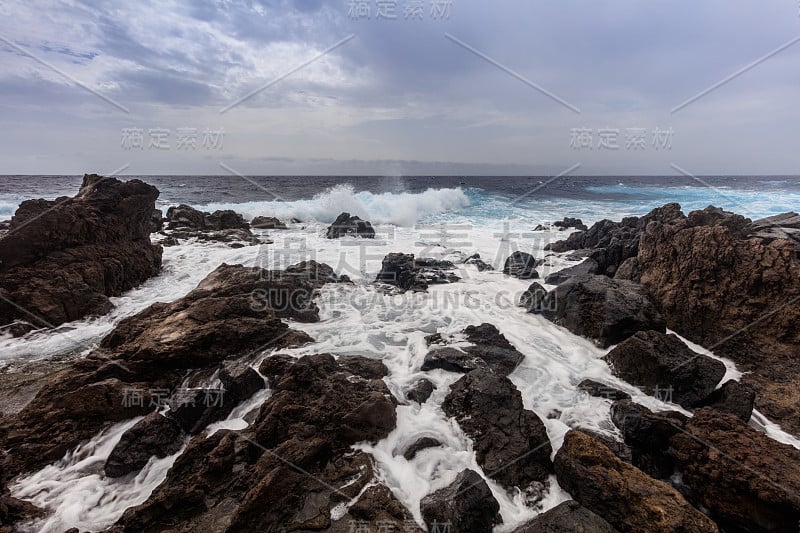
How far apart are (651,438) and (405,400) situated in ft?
8.92

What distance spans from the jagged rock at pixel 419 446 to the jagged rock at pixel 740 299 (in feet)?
14.5

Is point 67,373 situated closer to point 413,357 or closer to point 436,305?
point 413,357

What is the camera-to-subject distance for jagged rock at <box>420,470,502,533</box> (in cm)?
297

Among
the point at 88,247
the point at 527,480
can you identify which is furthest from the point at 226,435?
the point at 88,247

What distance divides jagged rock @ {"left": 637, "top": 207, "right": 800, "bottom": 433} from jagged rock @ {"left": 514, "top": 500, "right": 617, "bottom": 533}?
144 inches

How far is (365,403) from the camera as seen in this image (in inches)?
163

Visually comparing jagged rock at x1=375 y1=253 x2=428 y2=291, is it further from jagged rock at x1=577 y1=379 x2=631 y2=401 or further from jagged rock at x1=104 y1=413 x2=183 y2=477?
jagged rock at x1=104 y1=413 x2=183 y2=477

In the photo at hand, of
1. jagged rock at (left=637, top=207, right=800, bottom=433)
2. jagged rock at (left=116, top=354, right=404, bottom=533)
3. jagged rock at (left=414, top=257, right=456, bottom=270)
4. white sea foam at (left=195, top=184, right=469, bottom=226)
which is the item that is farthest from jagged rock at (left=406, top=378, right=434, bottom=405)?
white sea foam at (left=195, top=184, right=469, bottom=226)

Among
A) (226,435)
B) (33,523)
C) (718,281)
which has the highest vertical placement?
(718,281)

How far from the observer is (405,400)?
15.5 feet

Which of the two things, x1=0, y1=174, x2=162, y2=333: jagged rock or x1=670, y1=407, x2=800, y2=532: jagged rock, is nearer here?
x1=670, y1=407, x2=800, y2=532: jagged rock

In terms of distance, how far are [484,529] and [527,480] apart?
763 millimetres

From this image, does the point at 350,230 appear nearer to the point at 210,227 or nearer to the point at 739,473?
the point at 210,227

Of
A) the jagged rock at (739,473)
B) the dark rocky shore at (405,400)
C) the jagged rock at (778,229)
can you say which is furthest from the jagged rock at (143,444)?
the jagged rock at (778,229)
